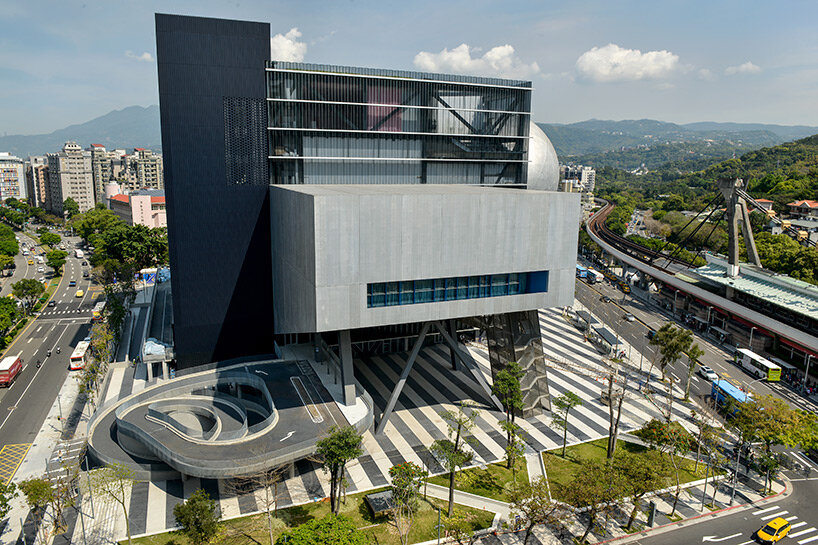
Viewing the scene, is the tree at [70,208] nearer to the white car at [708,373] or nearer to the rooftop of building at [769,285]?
the rooftop of building at [769,285]

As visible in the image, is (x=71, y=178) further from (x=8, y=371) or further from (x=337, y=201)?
(x=337, y=201)

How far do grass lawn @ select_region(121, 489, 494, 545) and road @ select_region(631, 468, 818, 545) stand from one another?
1173cm

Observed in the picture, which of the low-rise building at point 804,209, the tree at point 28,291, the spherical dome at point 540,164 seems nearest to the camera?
the spherical dome at point 540,164

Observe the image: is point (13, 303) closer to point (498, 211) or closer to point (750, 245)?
point (498, 211)

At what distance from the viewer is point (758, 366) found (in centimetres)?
5881

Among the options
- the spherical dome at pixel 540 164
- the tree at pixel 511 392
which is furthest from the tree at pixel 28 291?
the tree at pixel 511 392

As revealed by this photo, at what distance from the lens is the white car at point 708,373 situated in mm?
57344

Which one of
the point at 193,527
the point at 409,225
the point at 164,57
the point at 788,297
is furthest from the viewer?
the point at 788,297

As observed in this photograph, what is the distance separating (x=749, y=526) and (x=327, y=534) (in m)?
27.6

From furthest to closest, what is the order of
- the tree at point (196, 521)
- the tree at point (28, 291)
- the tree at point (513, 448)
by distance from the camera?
the tree at point (28, 291)
the tree at point (513, 448)
the tree at point (196, 521)

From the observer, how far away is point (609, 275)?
109 metres

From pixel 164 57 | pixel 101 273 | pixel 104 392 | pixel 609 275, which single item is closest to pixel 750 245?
pixel 609 275

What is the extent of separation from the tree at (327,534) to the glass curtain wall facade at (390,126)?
105 feet

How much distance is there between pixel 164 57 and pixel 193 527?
1441 inches
